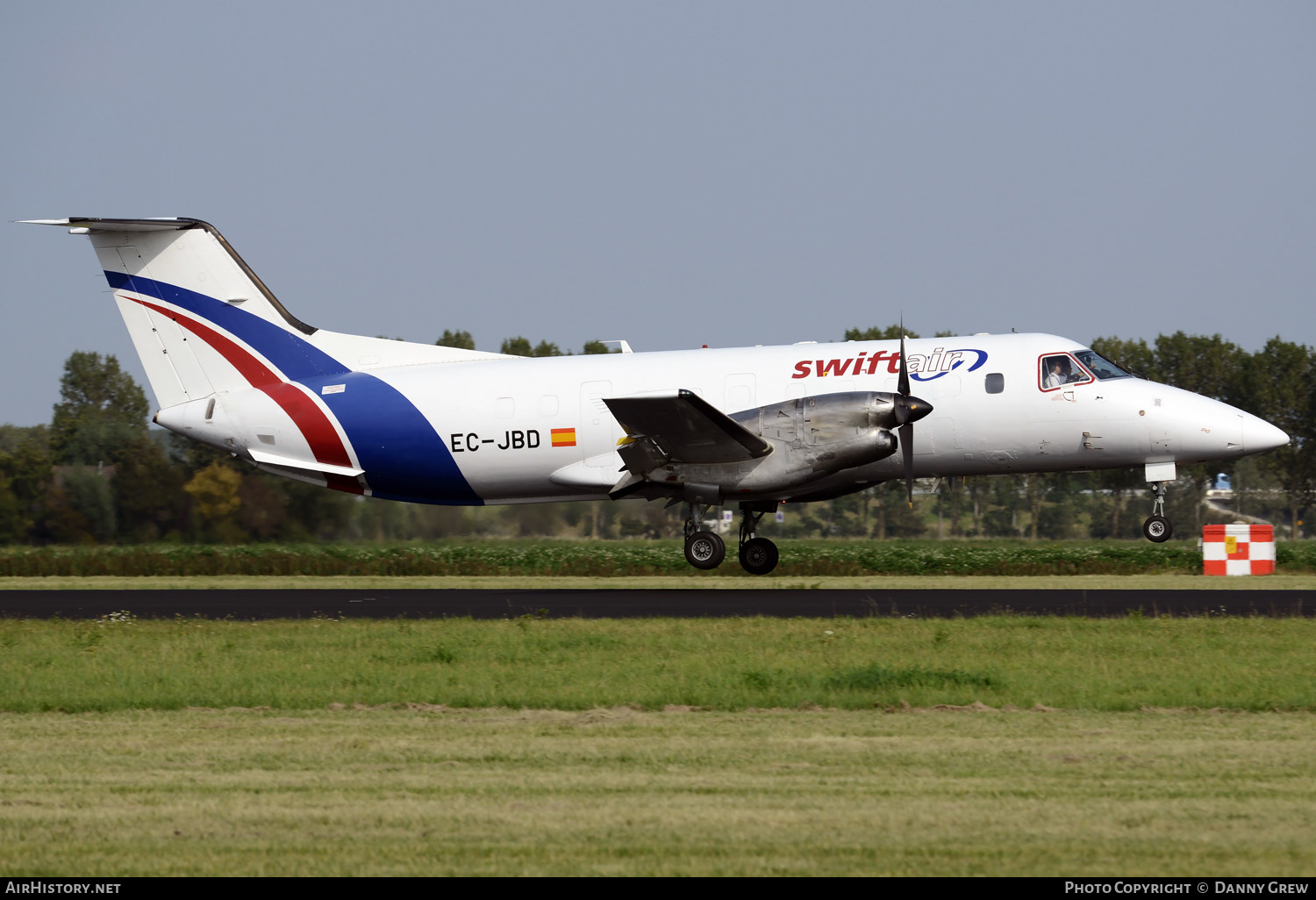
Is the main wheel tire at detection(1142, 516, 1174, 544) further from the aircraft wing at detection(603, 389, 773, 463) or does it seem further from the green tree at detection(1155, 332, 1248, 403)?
→ the green tree at detection(1155, 332, 1248, 403)

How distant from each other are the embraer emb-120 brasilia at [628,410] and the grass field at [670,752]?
753cm

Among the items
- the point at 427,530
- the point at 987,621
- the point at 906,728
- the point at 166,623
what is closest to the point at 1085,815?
the point at 906,728

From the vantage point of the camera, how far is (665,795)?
7.37m

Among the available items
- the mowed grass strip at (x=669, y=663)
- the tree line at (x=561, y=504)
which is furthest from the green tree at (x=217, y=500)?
the mowed grass strip at (x=669, y=663)

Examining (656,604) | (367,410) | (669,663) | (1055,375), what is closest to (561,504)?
(367,410)

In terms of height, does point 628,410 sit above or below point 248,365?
below

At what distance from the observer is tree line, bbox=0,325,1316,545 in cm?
3134

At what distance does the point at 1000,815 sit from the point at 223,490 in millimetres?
27492

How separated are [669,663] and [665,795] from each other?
215 inches

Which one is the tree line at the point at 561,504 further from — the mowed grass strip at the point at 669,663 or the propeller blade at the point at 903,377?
the mowed grass strip at the point at 669,663

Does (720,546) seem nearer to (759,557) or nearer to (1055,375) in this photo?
(759,557)

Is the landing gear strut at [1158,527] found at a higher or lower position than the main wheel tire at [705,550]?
higher

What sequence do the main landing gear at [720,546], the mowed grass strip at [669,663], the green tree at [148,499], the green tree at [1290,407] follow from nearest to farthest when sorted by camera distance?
the mowed grass strip at [669,663] → the main landing gear at [720,546] → the green tree at [148,499] → the green tree at [1290,407]

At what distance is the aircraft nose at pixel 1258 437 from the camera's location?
22.7 metres
